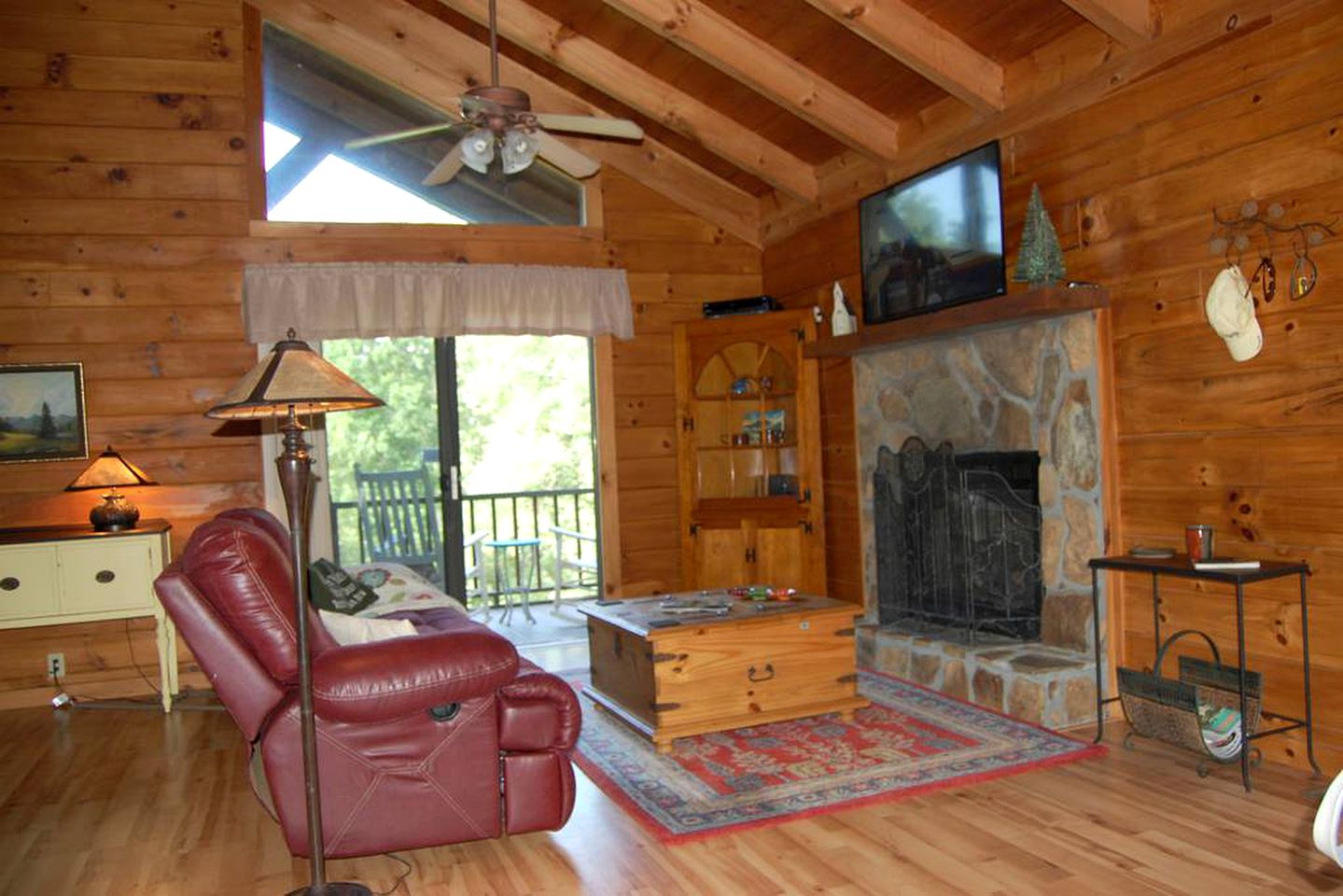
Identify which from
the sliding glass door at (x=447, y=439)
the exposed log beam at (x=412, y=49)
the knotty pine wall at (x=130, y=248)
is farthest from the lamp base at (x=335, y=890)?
the exposed log beam at (x=412, y=49)

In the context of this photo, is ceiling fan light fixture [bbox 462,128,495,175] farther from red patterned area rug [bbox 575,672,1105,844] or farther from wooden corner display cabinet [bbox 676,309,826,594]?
wooden corner display cabinet [bbox 676,309,826,594]

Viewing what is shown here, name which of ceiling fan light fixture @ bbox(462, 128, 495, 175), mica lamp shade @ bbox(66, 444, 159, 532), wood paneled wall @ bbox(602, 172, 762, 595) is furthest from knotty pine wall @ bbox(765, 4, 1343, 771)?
mica lamp shade @ bbox(66, 444, 159, 532)

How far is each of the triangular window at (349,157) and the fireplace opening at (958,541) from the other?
8.75 ft

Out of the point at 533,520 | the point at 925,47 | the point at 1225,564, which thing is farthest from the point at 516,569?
the point at 1225,564

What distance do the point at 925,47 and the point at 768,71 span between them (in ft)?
2.60

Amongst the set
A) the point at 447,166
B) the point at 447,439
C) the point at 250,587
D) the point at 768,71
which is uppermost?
the point at 768,71

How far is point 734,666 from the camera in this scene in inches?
148

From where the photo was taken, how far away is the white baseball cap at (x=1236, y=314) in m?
3.25

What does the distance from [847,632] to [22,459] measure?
404 cm

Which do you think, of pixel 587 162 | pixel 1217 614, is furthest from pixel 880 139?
pixel 1217 614

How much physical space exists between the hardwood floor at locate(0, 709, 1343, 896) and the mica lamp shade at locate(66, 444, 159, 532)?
1.55 m

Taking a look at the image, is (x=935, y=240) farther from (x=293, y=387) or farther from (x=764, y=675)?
(x=293, y=387)

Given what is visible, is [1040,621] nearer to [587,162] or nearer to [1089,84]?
[1089,84]

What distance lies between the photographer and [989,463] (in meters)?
4.46
